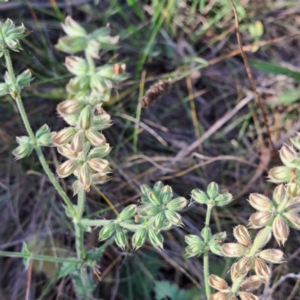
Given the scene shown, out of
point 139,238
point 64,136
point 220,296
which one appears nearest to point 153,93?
point 139,238

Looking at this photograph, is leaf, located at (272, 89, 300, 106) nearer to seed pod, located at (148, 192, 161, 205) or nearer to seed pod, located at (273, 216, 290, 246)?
seed pod, located at (148, 192, 161, 205)

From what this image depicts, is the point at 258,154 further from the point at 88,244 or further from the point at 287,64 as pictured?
the point at 88,244

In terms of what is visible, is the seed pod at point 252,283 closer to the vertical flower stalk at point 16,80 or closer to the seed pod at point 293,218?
the seed pod at point 293,218

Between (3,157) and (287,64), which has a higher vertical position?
(287,64)

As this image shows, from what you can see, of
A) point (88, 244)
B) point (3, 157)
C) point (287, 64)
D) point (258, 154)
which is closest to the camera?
point (88, 244)

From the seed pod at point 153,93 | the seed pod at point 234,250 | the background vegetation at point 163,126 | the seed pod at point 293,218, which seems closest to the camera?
the seed pod at point 293,218

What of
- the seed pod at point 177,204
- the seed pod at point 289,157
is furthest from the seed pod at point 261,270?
the seed pod at point 289,157

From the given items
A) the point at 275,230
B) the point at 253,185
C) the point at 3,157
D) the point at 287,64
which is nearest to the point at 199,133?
the point at 253,185

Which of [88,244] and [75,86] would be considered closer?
[75,86]
